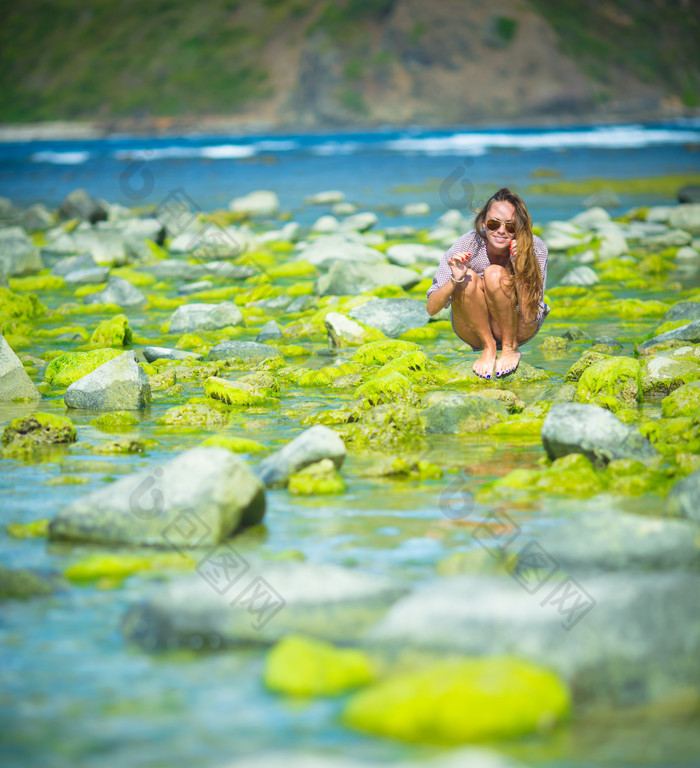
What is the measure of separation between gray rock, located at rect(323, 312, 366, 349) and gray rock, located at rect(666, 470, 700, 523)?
3589 millimetres

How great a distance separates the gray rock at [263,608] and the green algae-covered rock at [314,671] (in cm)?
15

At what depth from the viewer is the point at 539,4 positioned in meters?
92.2

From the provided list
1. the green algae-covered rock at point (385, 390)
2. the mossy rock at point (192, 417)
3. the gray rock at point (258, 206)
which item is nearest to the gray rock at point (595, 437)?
the green algae-covered rock at point (385, 390)

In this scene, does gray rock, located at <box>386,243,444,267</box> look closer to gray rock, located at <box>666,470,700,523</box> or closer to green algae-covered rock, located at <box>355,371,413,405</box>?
green algae-covered rock, located at <box>355,371,413,405</box>

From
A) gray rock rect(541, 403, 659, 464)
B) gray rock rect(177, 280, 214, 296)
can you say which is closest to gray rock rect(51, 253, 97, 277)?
gray rock rect(177, 280, 214, 296)

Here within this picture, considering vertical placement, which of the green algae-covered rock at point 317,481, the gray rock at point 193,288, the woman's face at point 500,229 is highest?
the woman's face at point 500,229

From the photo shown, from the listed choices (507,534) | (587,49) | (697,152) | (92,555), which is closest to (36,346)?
(92,555)

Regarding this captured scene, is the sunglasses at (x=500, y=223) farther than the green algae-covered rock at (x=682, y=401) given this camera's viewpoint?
Yes

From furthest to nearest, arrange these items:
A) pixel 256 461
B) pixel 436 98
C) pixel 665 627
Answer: pixel 436 98, pixel 256 461, pixel 665 627

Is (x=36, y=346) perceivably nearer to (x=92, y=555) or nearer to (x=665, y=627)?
(x=92, y=555)

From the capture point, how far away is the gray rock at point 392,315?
6.82 meters

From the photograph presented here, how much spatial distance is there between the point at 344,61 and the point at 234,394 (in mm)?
85601

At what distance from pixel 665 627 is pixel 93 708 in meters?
1.27

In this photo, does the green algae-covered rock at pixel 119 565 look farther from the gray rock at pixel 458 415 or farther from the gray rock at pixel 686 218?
the gray rock at pixel 686 218
